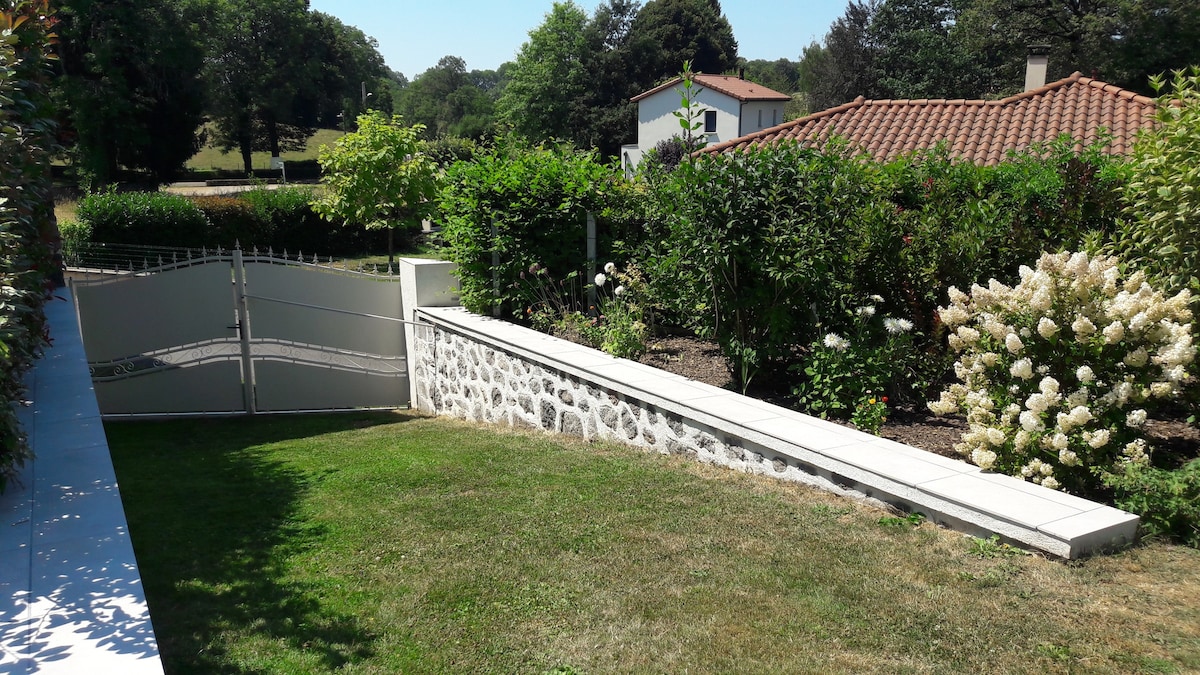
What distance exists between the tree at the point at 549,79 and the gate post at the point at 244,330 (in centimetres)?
5986

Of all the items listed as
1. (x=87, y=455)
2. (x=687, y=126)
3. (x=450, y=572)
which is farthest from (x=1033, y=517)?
(x=87, y=455)

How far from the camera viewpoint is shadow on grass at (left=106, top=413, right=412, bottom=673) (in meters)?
3.47

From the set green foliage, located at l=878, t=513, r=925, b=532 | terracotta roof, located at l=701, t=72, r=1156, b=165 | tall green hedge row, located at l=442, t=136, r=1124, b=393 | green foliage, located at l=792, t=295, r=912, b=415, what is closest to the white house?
terracotta roof, located at l=701, t=72, r=1156, b=165

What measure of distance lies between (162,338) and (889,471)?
9.68 meters

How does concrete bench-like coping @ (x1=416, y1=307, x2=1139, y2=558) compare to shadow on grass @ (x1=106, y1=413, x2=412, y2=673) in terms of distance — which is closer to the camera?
shadow on grass @ (x1=106, y1=413, x2=412, y2=673)

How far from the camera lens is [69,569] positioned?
11.0 ft

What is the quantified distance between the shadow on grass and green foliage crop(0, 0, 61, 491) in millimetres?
997

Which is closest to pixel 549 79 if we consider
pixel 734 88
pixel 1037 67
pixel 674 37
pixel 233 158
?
pixel 674 37

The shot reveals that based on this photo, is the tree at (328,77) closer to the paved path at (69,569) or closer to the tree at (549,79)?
the tree at (549,79)

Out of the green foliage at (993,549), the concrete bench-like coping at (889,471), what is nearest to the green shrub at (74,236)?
the concrete bench-like coping at (889,471)

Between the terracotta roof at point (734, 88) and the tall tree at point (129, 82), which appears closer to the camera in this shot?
the tall tree at point (129, 82)

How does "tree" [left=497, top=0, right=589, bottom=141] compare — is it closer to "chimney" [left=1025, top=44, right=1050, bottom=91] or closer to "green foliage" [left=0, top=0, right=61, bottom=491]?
"chimney" [left=1025, top=44, right=1050, bottom=91]

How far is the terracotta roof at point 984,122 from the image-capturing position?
47.2 feet

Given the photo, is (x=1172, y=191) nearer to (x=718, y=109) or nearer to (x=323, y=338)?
(x=323, y=338)
